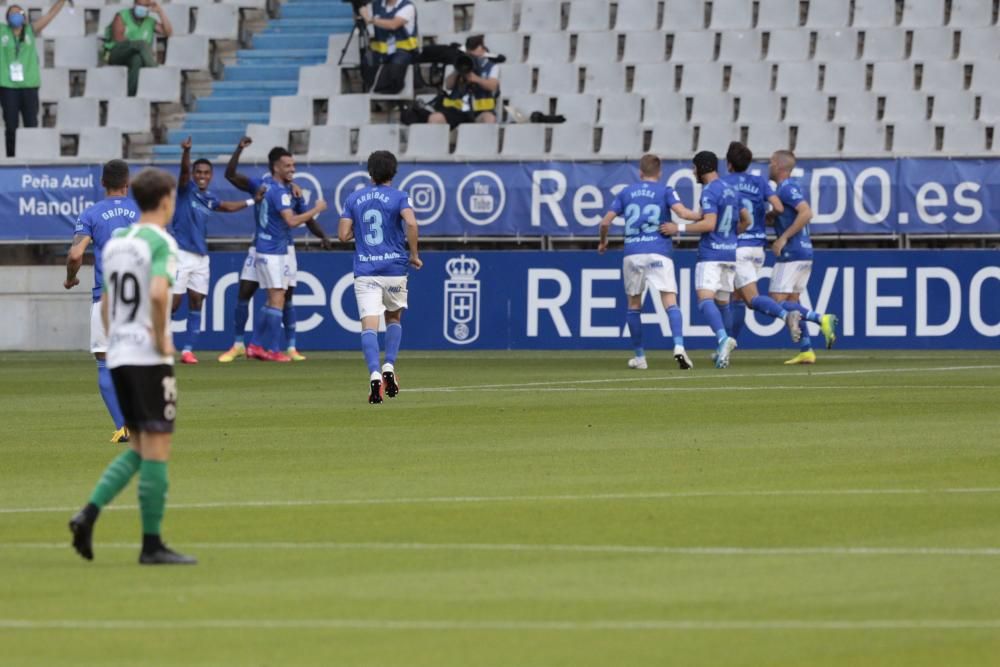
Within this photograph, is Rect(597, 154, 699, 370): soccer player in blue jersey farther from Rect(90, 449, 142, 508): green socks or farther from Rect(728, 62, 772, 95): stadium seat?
Rect(90, 449, 142, 508): green socks

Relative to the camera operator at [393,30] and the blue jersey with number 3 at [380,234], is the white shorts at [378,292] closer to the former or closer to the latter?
the blue jersey with number 3 at [380,234]

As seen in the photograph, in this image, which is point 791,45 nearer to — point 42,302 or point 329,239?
point 329,239

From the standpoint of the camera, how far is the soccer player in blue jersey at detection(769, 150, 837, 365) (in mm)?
22000

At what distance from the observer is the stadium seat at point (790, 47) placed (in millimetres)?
29016

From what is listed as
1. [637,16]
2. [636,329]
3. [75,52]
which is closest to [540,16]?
[637,16]

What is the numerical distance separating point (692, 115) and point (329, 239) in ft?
18.1

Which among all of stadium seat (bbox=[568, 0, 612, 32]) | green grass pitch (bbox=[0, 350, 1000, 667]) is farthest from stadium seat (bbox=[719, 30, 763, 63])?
green grass pitch (bbox=[0, 350, 1000, 667])

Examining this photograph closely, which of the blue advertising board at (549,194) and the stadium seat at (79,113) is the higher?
the stadium seat at (79,113)

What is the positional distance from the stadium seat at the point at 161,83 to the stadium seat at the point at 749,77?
8374mm

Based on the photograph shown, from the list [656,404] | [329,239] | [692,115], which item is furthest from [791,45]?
[656,404]

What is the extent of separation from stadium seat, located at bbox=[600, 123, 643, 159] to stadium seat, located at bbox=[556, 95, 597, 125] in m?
0.90

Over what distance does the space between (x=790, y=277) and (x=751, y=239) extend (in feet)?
1.98

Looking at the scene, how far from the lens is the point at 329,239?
26.6 metres

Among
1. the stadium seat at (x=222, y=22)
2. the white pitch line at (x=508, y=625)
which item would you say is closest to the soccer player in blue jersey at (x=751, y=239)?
the stadium seat at (x=222, y=22)
